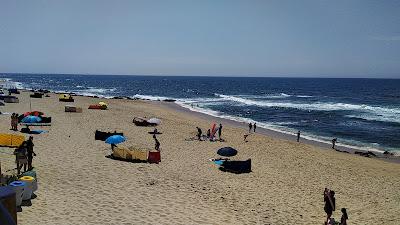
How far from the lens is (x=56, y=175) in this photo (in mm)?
14148

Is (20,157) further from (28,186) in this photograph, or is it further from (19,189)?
(19,189)

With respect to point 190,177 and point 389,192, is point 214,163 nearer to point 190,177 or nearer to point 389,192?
point 190,177

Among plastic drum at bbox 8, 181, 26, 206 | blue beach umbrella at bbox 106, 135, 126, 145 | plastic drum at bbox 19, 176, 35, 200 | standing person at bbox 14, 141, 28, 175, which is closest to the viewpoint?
plastic drum at bbox 8, 181, 26, 206

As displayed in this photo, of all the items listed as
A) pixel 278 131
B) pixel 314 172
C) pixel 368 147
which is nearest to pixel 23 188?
pixel 314 172

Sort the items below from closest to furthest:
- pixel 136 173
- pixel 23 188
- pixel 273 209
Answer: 1. pixel 23 188
2. pixel 273 209
3. pixel 136 173

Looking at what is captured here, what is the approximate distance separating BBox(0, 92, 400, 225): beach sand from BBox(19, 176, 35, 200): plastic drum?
1.24 feet

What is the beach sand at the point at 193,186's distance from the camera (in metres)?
11.2

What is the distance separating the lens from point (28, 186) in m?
10.8

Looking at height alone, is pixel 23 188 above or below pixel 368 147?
above

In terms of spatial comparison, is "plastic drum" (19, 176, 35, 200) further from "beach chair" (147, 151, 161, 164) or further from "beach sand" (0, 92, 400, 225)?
"beach chair" (147, 151, 161, 164)

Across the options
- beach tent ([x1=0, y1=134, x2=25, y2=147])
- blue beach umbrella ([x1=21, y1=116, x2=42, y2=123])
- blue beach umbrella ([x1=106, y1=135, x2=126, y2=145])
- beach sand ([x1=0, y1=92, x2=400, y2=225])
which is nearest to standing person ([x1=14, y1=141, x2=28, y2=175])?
beach sand ([x1=0, y1=92, x2=400, y2=225])

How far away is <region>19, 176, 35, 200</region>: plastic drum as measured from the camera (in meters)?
10.7

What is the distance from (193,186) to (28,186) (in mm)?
6132

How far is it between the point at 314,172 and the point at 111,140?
10685mm
